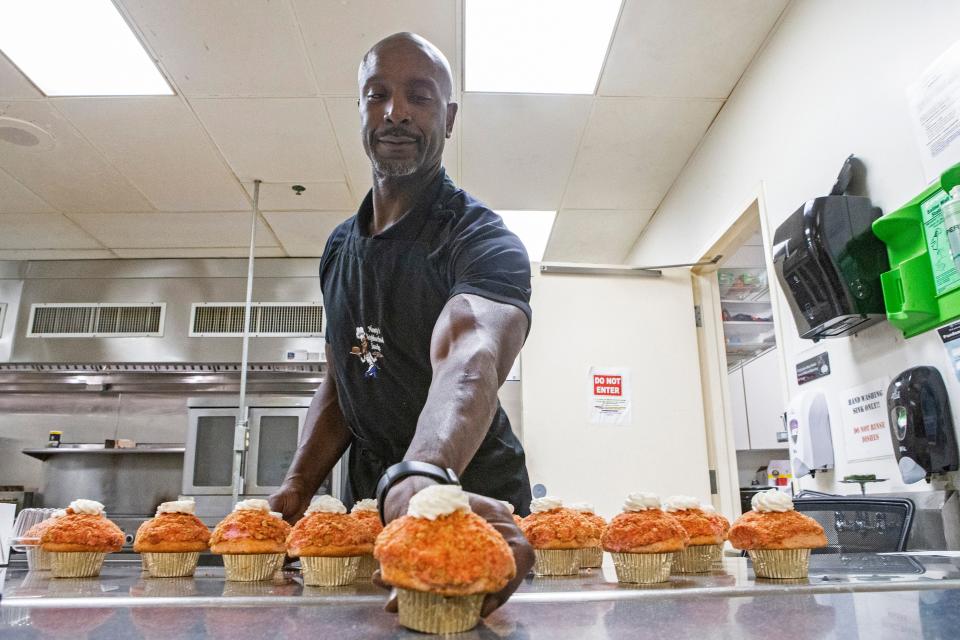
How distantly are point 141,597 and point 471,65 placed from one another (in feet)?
8.71

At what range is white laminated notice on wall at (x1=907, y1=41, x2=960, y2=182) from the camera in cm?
163

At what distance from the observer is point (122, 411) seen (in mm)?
5180

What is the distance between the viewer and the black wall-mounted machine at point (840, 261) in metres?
1.92

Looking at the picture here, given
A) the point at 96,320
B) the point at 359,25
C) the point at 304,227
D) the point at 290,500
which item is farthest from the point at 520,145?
the point at 96,320

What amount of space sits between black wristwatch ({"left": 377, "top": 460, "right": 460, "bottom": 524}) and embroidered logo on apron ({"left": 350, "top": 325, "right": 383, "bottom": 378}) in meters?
0.46

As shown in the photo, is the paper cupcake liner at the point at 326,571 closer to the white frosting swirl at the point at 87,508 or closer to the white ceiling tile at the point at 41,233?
the white frosting swirl at the point at 87,508

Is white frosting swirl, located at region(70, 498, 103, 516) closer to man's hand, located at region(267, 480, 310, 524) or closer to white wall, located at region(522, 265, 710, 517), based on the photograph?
man's hand, located at region(267, 480, 310, 524)

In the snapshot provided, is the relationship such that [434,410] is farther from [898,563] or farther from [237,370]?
[237,370]

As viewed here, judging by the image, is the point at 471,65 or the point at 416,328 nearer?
the point at 416,328

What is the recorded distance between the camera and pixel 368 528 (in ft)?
3.24

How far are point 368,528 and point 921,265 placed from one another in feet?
5.10

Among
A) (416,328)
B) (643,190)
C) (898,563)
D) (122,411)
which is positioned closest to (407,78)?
(416,328)

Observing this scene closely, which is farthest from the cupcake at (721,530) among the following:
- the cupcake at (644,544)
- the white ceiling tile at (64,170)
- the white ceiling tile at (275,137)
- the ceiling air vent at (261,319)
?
the ceiling air vent at (261,319)

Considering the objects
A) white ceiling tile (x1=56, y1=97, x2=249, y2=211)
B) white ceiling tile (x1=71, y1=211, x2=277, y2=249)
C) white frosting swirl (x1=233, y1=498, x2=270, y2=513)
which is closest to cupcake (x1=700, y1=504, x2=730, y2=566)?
white frosting swirl (x1=233, y1=498, x2=270, y2=513)
